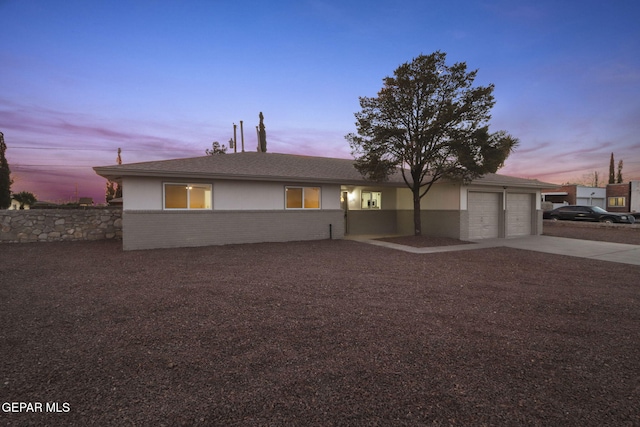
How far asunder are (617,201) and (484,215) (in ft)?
123

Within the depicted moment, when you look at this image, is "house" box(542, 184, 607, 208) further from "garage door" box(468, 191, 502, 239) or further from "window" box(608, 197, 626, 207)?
"garage door" box(468, 191, 502, 239)

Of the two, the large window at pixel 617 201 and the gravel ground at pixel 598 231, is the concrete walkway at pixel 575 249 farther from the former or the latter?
the large window at pixel 617 201

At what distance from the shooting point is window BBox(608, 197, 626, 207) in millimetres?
36781

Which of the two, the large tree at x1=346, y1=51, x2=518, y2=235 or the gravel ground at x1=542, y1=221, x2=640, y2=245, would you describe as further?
the gravel ground at x1=542, y1=221, x2=640, y2=245

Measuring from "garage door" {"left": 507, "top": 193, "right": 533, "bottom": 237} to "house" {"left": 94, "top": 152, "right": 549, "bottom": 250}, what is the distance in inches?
2.2

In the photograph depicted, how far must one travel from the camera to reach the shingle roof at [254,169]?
10.6 meters

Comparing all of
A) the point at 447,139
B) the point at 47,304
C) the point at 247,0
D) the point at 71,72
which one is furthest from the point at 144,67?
the point at 447,139

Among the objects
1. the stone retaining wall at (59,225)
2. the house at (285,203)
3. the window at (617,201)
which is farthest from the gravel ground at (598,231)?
the window at (617,201)

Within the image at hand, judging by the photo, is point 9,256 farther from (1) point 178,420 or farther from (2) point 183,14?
(1) point 178,420

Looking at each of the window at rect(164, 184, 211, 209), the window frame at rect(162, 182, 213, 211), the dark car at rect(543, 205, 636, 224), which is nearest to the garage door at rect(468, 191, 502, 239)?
the window frame at rect(162, 182, 213, 211)

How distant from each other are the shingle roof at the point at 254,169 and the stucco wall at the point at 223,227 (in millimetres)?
1529

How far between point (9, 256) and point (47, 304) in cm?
741

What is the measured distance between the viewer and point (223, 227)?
12133 mm

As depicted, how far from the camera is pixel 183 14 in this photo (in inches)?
452
